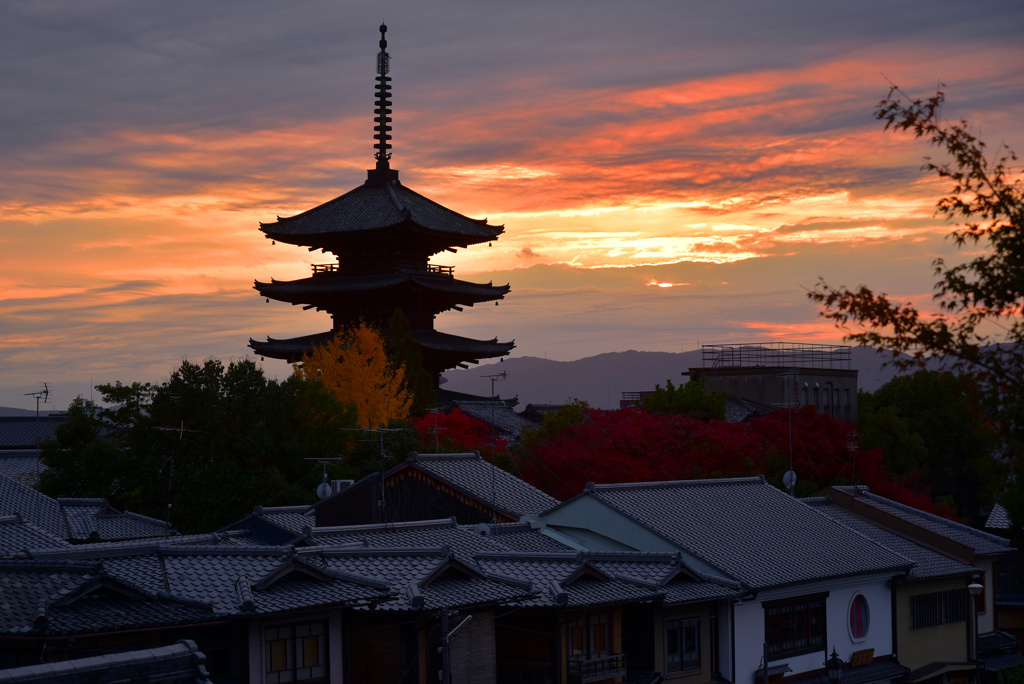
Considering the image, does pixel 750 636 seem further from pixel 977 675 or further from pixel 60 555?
pixel 60 555

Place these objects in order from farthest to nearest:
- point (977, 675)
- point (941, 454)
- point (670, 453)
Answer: point (941, 454), point (670, 453), point (977, 675)

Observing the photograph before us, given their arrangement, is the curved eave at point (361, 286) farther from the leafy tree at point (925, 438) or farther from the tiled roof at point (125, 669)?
the tiled roof at point (125, 669)

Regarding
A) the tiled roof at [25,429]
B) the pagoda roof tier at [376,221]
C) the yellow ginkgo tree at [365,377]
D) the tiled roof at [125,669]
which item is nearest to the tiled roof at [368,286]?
the pagoda roof tier at [376,221]

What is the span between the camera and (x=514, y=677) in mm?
27266

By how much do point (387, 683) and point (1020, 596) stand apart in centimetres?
3305

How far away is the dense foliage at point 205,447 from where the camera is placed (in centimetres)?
4031

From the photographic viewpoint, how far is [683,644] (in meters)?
30.2

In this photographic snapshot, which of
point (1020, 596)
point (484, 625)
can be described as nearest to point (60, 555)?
point (484, 625)

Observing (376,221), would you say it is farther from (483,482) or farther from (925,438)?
(483,482)

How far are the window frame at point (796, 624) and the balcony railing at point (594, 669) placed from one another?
5.87 m

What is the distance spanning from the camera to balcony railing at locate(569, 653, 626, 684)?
2723 centimetres

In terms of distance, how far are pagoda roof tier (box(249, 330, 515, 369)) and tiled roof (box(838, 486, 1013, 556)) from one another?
33.6 m

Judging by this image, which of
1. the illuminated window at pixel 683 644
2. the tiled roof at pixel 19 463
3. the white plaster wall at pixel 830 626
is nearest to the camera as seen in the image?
the illuminated window at pixel 683 644

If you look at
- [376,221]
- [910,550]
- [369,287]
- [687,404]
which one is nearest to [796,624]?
[910,550]
